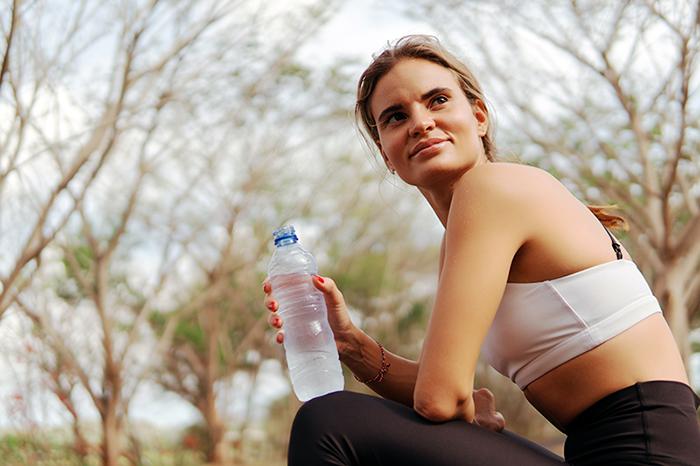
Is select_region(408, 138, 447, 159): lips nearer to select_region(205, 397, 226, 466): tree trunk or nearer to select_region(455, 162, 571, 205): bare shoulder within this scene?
select_region(455, 162, 571, 205): bare shoulder

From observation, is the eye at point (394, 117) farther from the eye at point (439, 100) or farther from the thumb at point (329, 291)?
the thumb at point (329, 291)

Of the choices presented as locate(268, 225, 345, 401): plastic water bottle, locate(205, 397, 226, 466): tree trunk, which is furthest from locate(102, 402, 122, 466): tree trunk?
locate(268, 225, 345, 401): plastic water bottle

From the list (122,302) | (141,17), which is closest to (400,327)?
(122,302)

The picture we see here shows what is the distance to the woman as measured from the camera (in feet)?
4.98

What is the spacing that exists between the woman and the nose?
0.24 meters

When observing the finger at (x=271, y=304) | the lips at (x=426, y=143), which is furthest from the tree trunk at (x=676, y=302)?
the lips at (x=426, y=143)

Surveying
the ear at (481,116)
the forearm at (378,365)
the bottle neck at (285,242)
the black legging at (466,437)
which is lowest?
the black legging at (466,437)

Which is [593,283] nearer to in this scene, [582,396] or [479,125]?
[582,396]

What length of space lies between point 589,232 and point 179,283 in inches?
489

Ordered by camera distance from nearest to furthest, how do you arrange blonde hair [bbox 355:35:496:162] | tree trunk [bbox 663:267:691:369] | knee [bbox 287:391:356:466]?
knee [bbox 287:391:356:466] → blonde hair [bbox 355:35:496:162] → tree trunk [bbox 663:267:691:369]

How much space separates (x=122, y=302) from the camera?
12469 mm

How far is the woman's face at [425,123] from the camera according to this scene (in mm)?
1881

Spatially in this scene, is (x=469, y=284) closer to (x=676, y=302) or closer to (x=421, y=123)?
(x=421, y=123)

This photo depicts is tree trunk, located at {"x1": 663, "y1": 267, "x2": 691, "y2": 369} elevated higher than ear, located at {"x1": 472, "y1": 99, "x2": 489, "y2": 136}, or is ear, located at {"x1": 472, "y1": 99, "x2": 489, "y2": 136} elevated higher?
tree trunk, located at {"x1": 663, "y1": 267, "x2": 691, "y2": 369}
